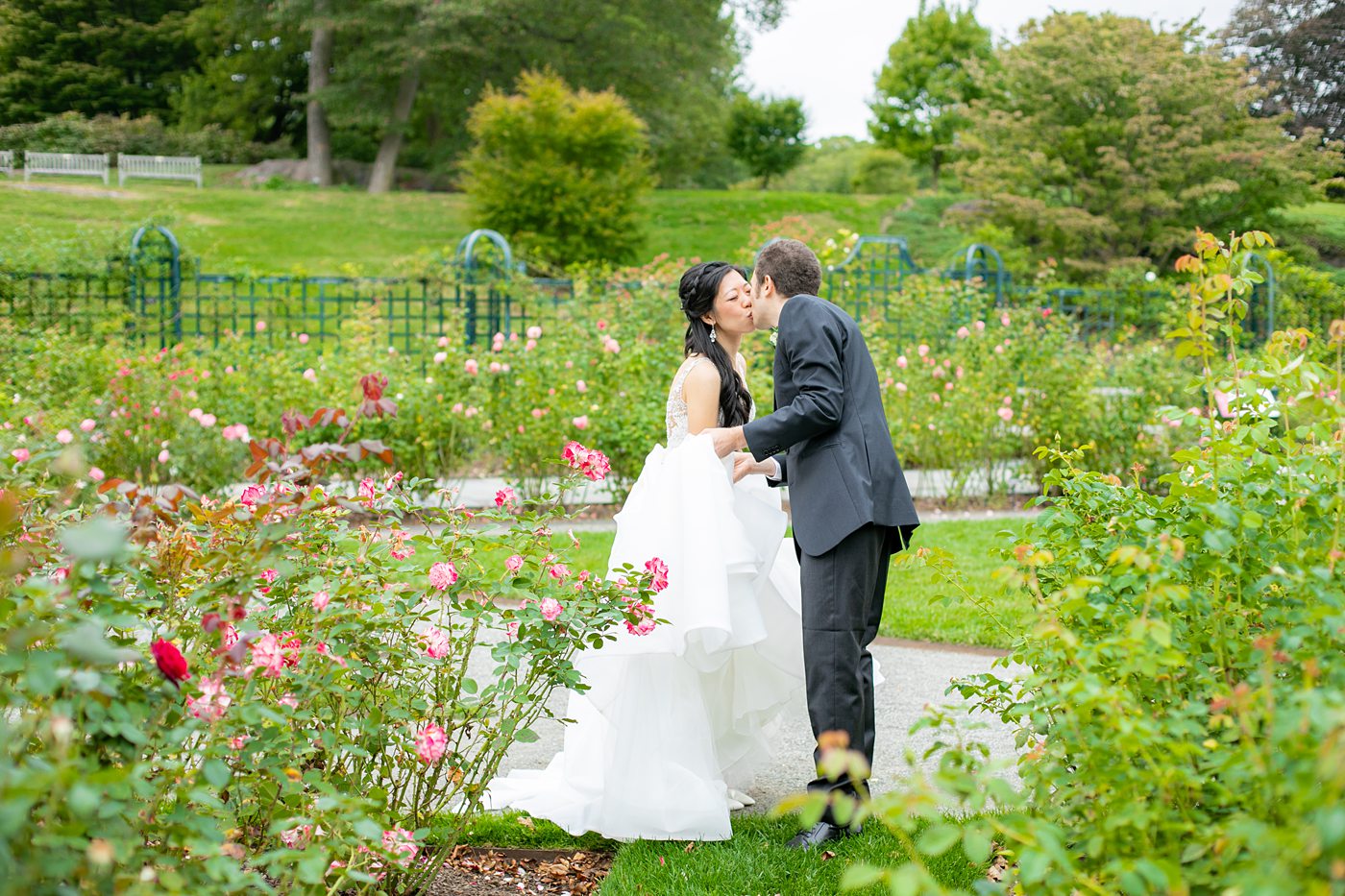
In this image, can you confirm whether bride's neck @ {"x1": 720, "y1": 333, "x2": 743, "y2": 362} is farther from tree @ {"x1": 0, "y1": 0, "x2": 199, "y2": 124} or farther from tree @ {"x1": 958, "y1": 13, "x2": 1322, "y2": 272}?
tree @ {"x1": 0, "y1": 0, "x2": 199, "y2": 124}

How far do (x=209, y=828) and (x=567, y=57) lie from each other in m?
30.9

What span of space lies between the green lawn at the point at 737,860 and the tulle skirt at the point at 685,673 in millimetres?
78

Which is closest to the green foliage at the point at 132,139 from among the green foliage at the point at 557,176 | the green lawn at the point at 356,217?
the green lawn at the point at 356,217

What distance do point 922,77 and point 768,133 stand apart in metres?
5.95

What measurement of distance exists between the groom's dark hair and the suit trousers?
0.76 meters

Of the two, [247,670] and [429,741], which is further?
[429,741]

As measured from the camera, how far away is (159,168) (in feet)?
97.9

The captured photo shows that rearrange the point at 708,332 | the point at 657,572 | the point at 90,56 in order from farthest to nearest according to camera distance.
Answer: the point at 90,56, the point at 708,332, the point at 657,572

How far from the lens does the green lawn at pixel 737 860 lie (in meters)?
2.94

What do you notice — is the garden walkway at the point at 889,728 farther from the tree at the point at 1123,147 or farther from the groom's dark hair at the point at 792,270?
the tree at the point at 1123,147

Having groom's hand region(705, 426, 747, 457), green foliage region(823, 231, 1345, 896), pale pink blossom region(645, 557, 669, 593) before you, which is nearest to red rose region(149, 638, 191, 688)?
green foliage region(823, 231, 1345, 896)

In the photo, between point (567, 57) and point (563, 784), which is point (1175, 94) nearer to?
point (567, 57)

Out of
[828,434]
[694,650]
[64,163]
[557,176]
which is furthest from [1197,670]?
[64,163]

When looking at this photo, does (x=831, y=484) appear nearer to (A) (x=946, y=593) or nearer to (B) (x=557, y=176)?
(A) (x=946, y=593)
